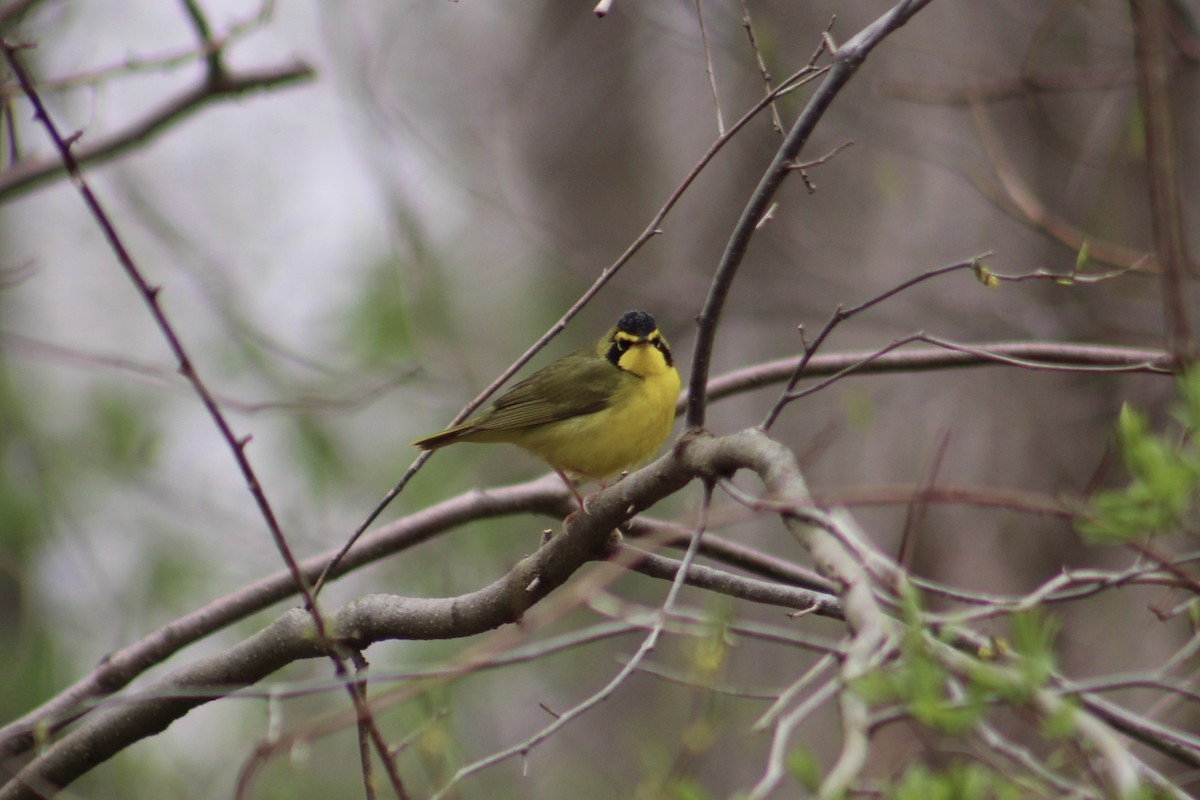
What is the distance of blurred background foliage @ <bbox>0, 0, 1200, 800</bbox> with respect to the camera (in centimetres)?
605

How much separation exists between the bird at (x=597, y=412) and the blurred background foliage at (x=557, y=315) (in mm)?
582

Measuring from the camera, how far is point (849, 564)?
173 centimetres

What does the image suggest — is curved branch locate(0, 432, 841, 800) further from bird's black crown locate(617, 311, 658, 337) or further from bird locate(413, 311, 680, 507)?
bird's black crown locate(617, 311, 658, 337)

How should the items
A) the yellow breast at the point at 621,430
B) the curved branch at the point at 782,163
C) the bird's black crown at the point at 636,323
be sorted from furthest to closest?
the bird's black crown at the point at 636,323
the yellow breast at the point at 621,430
the curved branch at the point at 782,163

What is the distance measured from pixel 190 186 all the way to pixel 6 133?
24.3ft

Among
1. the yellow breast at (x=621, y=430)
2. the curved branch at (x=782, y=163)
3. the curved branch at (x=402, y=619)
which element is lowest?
the curved branch at (x=402, y=619)

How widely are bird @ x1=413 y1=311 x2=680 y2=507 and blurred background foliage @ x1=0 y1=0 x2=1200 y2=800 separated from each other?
582 millimetres

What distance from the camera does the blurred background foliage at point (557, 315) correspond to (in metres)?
6.05

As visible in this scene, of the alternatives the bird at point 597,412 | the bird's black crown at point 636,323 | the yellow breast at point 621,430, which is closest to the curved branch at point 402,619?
the bird at point 597,412

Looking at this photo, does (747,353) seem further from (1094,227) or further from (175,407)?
(175,407)

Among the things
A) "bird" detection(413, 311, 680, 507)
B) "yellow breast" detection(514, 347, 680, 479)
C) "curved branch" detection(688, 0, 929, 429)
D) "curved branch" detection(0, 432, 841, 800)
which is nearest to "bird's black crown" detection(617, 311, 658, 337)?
"bird" detection(413, 311, 680, 507)

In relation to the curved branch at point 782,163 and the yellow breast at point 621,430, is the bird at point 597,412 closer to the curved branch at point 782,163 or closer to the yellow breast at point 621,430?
the yellow breast at point 621,430

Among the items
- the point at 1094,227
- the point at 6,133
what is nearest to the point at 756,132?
the point at 1094,227

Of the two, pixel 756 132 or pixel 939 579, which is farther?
pixel 756 132
